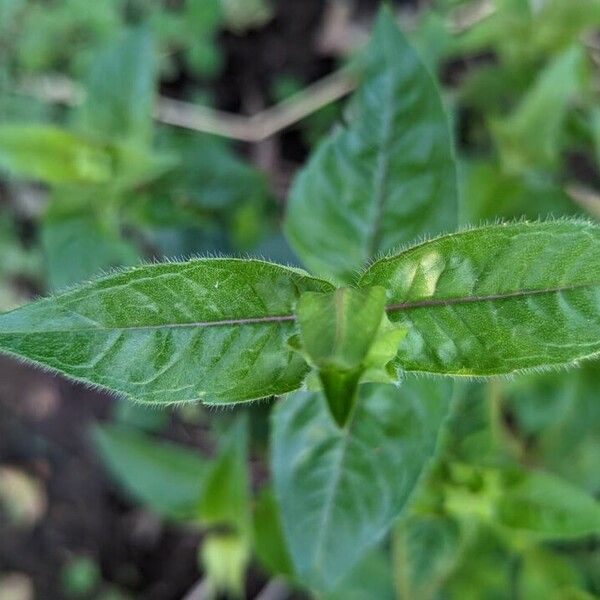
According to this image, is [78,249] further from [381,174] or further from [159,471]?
[381,174]

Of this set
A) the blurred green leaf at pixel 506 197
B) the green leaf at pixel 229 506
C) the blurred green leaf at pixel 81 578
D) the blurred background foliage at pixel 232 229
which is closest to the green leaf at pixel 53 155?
the blurred background foliage at pixel 232 229

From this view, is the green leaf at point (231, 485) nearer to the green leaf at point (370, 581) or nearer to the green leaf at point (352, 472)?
the green leaf at point (370, 581)

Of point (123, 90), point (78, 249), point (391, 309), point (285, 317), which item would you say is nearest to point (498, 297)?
point (391, 309)

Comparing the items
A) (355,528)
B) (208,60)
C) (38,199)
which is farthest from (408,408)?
(38,199)

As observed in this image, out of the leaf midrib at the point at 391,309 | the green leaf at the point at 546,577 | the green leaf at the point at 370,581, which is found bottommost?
the green leaf at the point at 370,581

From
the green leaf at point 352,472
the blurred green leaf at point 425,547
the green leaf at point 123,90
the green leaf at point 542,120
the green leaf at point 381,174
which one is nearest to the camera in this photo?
the green leaf at point 352,472

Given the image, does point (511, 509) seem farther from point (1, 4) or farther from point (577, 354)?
point (1, 4)
